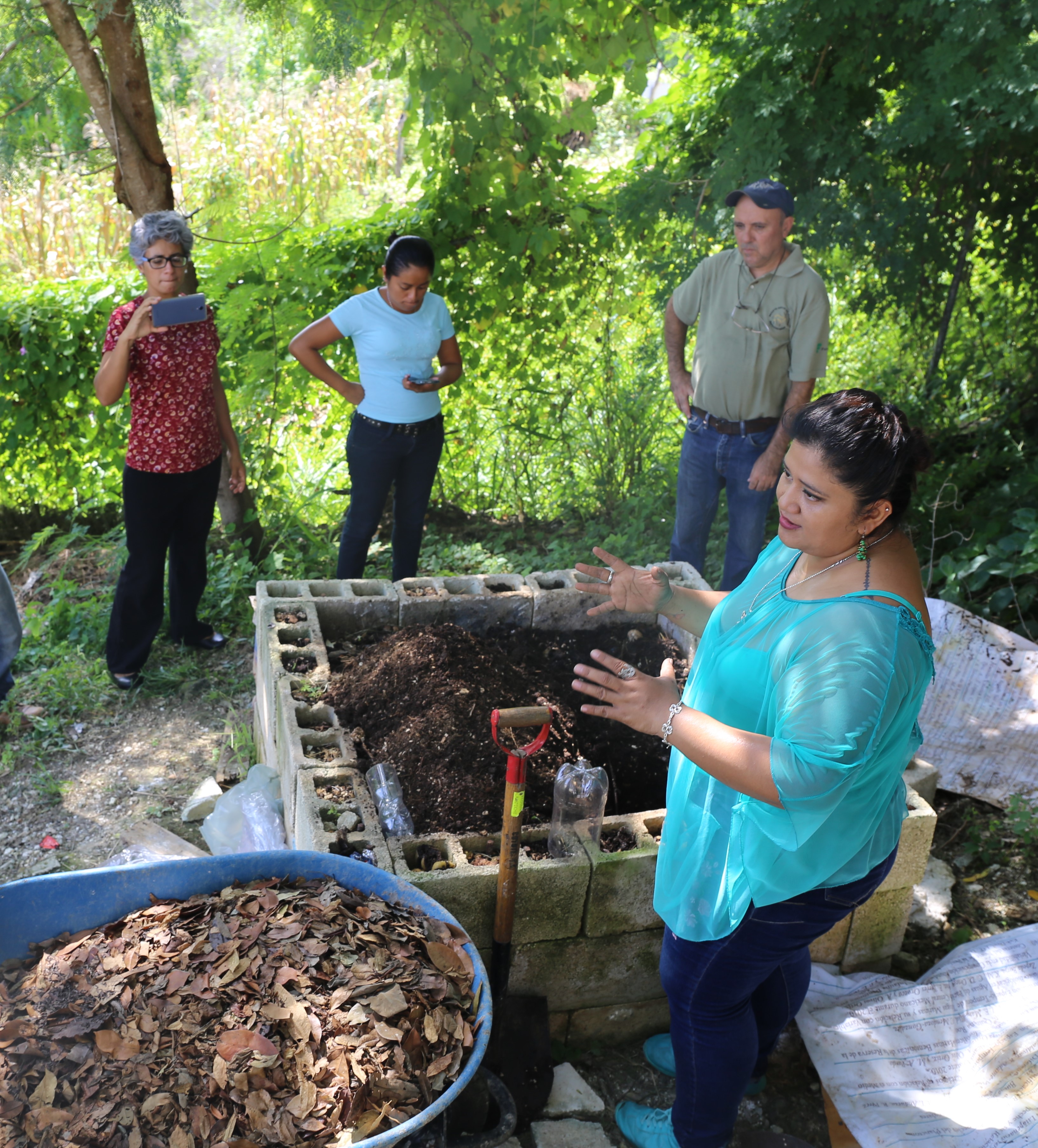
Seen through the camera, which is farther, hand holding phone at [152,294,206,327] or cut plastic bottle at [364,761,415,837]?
hand holding phone at [152,294,206,327]

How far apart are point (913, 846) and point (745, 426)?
2.16 meters

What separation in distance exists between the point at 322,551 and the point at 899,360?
14.1 feet

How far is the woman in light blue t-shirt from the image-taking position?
4.60 meters

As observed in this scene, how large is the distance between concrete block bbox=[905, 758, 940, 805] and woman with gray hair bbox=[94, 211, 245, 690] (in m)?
3.39

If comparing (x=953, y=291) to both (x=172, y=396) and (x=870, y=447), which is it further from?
(x=870, y=447)

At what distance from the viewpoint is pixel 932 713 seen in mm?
4285

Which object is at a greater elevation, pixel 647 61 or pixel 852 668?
pixel 647 61

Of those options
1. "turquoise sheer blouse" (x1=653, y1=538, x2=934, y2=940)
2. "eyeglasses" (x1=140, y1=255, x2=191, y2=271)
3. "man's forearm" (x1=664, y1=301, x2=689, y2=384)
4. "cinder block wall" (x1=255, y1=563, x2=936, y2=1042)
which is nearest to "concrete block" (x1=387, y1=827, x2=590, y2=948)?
"cinder block wall" (x1=255, y1=563, x2=936, y2=1042)

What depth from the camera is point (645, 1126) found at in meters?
2.65

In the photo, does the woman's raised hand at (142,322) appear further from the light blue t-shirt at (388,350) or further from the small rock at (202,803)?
the small rock at (202,803)

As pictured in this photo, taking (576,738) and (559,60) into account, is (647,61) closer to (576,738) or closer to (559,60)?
(559,60)

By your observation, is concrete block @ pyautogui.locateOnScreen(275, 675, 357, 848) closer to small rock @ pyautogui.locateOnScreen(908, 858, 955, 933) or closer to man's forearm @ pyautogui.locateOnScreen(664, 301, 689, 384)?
small rock @ pyautogui.locateOnScreen(908, 858, 955, 933)

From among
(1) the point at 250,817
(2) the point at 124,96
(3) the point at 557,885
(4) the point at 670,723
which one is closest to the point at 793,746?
(4) the point at 670,723

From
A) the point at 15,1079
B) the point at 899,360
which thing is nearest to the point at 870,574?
the point at 15,1079
